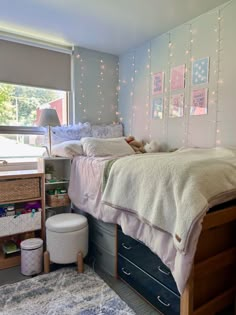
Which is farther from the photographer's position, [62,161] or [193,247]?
[62,161]

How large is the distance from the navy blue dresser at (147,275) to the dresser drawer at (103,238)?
9 centimetres

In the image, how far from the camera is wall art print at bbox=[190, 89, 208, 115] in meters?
2.41

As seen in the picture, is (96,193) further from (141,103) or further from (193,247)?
(141,103)

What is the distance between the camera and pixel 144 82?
3082mm

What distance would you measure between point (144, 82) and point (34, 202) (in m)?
1.98

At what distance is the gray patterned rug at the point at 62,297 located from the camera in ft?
5.19

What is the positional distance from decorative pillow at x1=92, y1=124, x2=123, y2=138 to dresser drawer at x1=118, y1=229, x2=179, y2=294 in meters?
1.60

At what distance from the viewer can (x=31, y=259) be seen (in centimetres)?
202

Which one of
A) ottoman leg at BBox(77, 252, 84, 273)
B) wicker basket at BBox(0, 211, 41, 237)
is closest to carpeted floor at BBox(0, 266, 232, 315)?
ottoman leg at BBox(77, 252, 84, 273)

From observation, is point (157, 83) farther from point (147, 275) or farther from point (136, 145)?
point (147, 275)

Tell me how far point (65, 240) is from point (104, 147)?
1009 mm

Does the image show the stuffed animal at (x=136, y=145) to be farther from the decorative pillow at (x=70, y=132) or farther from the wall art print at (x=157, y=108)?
the decorative pillow at (x=70, y=132)

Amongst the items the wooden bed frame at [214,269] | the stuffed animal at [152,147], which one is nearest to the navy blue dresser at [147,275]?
the wooden bed frame at [214,269]

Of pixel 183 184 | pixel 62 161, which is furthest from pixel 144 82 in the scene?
pixel 183 184
